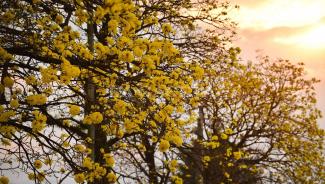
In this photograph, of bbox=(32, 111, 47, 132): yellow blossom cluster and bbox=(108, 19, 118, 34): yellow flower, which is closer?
bbox=(108, 19, 118, 34): yellow flower

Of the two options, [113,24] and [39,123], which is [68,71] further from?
[39,123]

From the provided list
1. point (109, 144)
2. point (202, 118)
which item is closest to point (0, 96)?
point (109, 144)

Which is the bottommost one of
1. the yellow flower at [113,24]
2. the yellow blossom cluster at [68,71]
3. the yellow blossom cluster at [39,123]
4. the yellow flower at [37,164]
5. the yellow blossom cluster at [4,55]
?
the yellow flower at [37,164]

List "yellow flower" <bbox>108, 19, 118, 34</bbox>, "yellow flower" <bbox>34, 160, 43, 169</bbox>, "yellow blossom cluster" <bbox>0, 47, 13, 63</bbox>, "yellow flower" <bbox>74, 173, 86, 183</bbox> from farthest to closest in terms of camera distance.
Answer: "yellow flower" <bbox>34, 160, 43, 169</bbox>, "yellow flower" <bbox>74, 173, 86, 183</bbox>, "yellow blossom cluster" <bbox>0, 47, 13, 63</bbox>, "yellow flower" <bbox>108, 19, 118, 34</bbox>

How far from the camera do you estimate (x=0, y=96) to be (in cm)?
599

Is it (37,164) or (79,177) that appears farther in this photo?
(37,164)

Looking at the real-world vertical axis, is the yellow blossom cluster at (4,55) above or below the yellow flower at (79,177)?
above

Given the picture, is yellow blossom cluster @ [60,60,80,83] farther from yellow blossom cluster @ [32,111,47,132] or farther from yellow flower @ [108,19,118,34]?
yellow blossom cluster @ [32,111,47,132]

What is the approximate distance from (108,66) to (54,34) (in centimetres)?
216

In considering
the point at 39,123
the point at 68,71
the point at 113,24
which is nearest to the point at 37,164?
the point at 39,123

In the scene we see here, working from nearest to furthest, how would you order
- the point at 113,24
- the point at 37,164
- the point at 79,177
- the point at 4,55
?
the point at 113,24, the point at 4,55, the point at 79,177, the point at 37,164

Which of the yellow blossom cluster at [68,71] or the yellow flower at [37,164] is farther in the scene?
the yellow flower at [37,164]

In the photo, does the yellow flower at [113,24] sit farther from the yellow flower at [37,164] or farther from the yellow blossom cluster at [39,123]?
the yellow flower at [37,164]

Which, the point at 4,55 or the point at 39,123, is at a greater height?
the point at 4,55
